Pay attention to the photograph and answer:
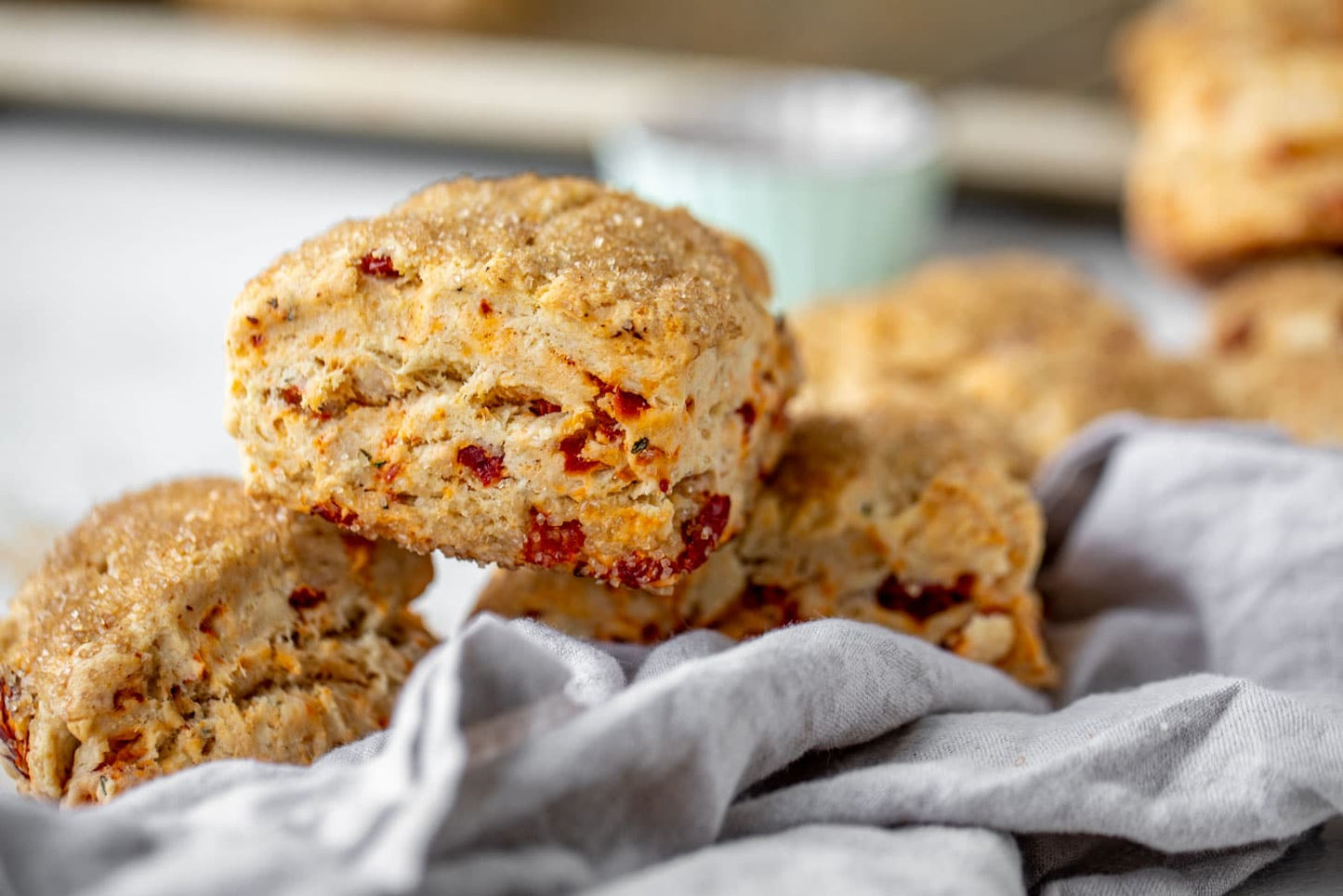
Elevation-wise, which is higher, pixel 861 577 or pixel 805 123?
pixel 805 123

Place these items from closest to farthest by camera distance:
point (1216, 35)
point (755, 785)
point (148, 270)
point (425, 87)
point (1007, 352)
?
1. point (755, 785)
2. point (1007, 352)
3. point (1216, 35)
4. point (148, 270)
5. point (425, 87)

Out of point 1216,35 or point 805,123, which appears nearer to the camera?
point 1216,35

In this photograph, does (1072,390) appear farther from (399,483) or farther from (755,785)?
(399,483)

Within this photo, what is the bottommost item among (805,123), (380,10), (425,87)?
(805,123)

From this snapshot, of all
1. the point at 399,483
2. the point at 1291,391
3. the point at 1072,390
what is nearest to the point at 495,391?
the point at 399,483

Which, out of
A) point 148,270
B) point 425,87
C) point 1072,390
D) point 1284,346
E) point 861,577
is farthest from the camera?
point 425,87

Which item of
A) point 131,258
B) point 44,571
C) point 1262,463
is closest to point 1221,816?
point 1262,463

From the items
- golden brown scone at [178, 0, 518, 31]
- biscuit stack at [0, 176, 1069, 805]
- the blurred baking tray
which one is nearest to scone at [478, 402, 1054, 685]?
biscuit stack at [0, 176, 1069, 805]

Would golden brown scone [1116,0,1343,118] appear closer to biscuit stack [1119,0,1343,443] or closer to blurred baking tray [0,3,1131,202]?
biscuit stack [1119,0,1343,443]
